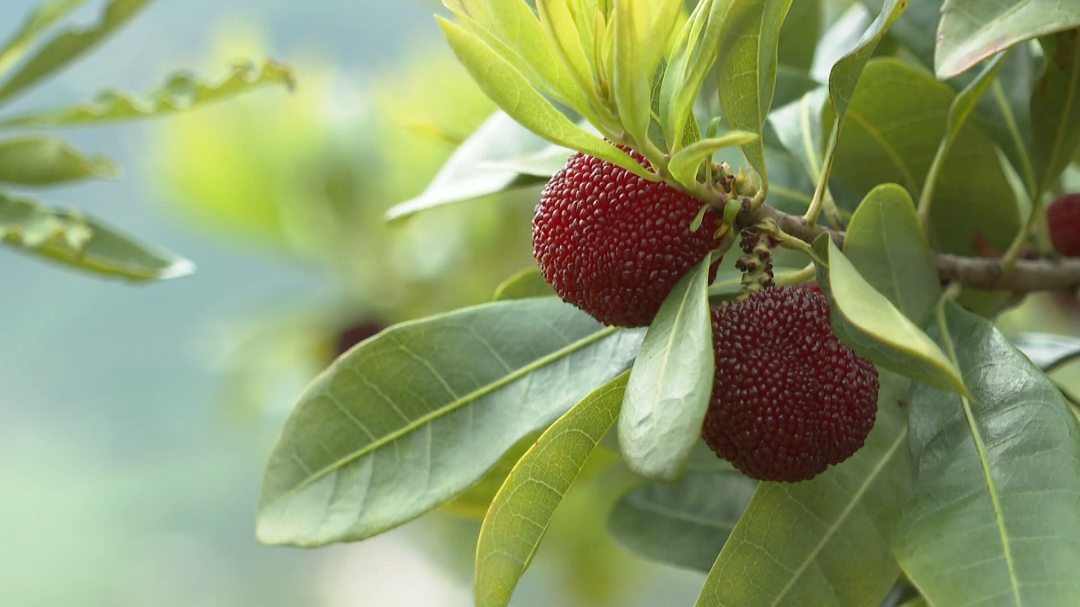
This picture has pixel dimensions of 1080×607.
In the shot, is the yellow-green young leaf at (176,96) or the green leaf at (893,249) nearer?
the green leaf at (893,249)

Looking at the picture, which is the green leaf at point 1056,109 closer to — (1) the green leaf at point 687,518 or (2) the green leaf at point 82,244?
(1) the green leaf at point 687,518

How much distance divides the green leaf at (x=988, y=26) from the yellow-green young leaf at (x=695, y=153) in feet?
0.34

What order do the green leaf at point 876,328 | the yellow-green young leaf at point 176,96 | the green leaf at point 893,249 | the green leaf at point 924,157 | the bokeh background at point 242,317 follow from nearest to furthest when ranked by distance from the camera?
the green leaf at point 876,328, the green leaf at point 893,249, the green leaf at point 924,157, the yellow-green young leaf at point 176,96, the bokeh background at point 242,317

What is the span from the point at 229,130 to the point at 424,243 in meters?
0.27

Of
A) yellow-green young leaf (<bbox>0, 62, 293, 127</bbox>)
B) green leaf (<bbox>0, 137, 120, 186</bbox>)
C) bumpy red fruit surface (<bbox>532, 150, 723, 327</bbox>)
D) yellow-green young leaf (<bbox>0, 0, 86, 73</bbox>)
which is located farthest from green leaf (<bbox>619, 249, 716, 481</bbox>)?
yellow-green young leaf (<bbox>0, 0, 86, 73</bbox>)

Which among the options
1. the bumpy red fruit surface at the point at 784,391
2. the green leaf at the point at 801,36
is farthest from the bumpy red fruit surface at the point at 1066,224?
the bumpy red fruit surface at the point at 784,391

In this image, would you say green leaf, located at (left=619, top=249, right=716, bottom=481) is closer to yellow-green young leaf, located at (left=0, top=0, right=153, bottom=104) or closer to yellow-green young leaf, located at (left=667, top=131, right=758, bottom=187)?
yellow-green young leaf, located at (left=667, top=131, right=758, bottom=187)

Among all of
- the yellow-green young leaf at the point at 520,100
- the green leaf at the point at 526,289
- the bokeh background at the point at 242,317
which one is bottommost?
the bokeh background at the point at 242,317

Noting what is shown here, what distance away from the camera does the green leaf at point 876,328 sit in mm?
306

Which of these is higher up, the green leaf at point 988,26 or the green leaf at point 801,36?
the green leaf at point 988,26

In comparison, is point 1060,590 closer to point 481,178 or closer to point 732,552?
point 732,552

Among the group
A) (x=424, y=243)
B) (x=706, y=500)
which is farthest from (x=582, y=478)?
(x=424, y=243)

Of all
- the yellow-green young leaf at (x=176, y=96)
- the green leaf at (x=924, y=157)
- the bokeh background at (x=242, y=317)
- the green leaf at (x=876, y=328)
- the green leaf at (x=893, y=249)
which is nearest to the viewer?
the green leaf at (x=876, y=328)

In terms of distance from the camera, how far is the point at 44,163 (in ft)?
Result: 2.55
